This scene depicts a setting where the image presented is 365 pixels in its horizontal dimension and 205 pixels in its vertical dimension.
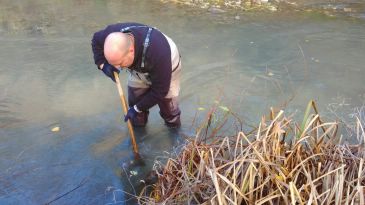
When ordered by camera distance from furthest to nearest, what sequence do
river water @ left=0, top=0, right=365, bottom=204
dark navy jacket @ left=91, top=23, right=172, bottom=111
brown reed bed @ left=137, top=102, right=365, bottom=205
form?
river water @ left=0, top=0, right=365, bottom=204 < dark navy jacket @ left=91, top=23, right=172, bottom=111 < brown reed bed @ left=137, top=102, right=365, bottom=205

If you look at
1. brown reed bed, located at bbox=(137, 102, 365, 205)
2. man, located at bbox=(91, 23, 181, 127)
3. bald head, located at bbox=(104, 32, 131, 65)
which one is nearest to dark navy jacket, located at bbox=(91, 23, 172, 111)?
man, located at bbox=(91, 23, 181, 127)

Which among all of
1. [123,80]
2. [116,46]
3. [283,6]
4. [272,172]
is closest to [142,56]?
[116,46]

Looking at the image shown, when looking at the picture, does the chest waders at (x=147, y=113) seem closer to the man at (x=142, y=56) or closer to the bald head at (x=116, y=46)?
the man at (x=142, y=56)

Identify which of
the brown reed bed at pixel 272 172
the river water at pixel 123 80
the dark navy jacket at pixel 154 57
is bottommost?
the river water at pixel 123 80

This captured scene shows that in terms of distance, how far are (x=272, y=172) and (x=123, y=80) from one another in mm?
3542

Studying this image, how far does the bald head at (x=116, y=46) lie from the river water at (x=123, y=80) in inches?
49.3

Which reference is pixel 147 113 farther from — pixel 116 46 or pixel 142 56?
pixel 116 46

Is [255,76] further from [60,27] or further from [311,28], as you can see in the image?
[60,27]

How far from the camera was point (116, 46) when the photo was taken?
11.4 feet

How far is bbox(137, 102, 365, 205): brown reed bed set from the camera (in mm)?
2617

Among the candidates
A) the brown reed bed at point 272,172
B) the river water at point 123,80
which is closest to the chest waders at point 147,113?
the river water at point 123,80

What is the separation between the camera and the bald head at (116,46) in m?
3.45

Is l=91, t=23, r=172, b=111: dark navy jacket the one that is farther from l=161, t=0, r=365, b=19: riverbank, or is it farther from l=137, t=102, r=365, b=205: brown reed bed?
l=161, t=0, r=365, b=19: riverbank

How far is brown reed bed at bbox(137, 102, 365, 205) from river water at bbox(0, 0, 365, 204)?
2.09 feet
